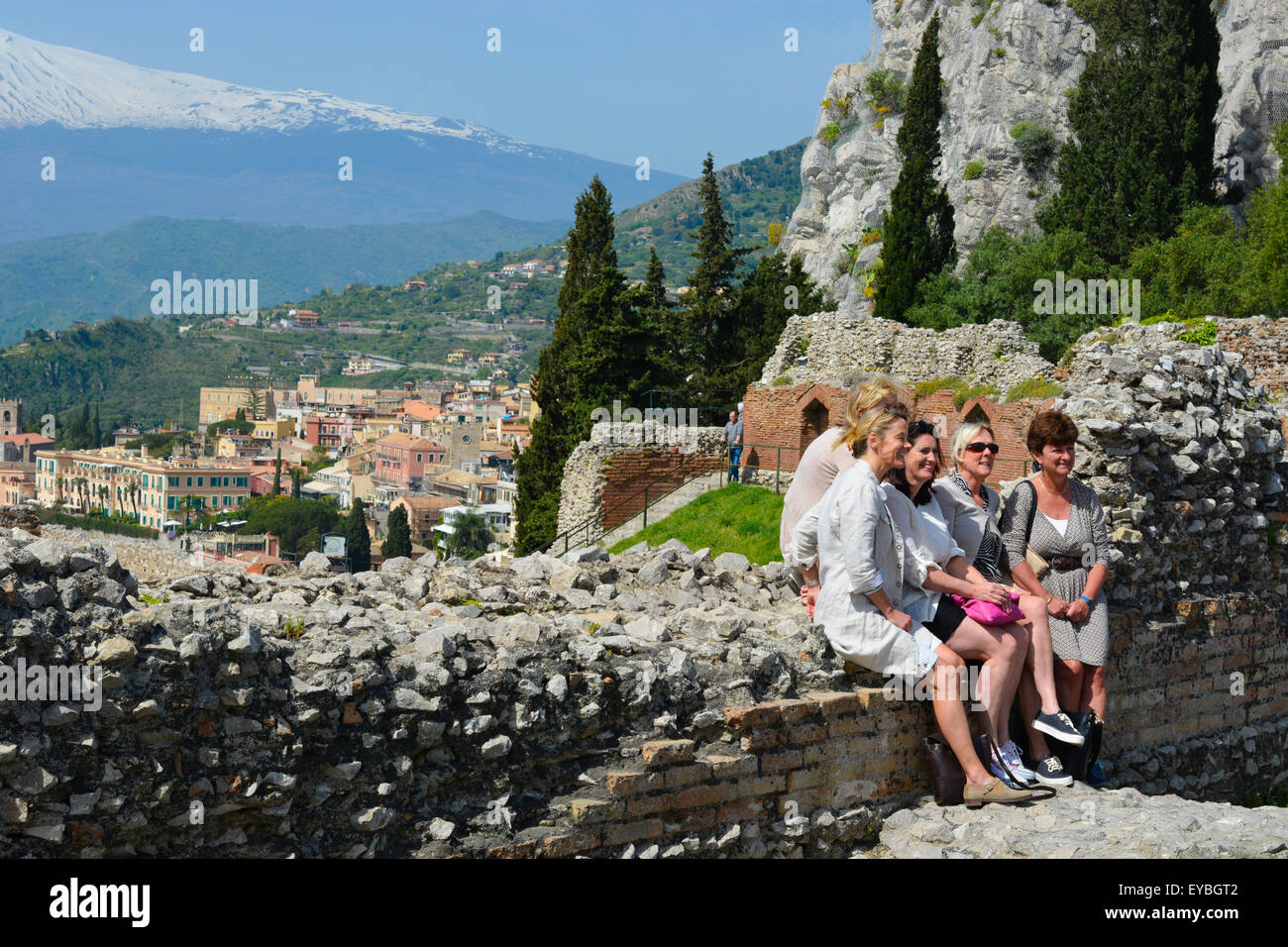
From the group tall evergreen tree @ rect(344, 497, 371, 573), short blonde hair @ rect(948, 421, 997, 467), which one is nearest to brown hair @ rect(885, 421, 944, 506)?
short blonde hair @ rect(948, 421, 997, 467)

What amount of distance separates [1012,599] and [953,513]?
1.76 feet

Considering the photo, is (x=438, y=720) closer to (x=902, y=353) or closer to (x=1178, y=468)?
(x=1178, y=468)

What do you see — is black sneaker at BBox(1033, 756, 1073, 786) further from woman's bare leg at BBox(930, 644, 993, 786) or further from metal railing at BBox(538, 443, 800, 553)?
metal railing at BBox(538, 443, 800, 553)

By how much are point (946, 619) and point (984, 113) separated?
4752 cm

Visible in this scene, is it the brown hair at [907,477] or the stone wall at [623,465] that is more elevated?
the brown hair at [907,477]

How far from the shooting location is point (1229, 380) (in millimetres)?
8430

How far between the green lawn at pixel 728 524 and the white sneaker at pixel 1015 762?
9.76 m

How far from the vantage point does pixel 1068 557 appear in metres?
6.79

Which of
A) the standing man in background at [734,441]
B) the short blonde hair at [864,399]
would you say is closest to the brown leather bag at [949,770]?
the short blonde hair at [864,399]

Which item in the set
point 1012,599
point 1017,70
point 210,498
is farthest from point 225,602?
point 210,498

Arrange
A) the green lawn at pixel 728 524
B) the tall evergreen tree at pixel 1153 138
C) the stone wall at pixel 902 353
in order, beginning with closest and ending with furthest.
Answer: the green lawn at pixel 728 524 < the stone wall at pixel 902 353 < the tall evergreen tree at pixel 1153 138

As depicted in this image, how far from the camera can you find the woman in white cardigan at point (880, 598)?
5.69 m

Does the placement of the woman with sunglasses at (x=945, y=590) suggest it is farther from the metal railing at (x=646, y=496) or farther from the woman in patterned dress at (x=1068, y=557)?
the metal railing at (x=646, y=496)
